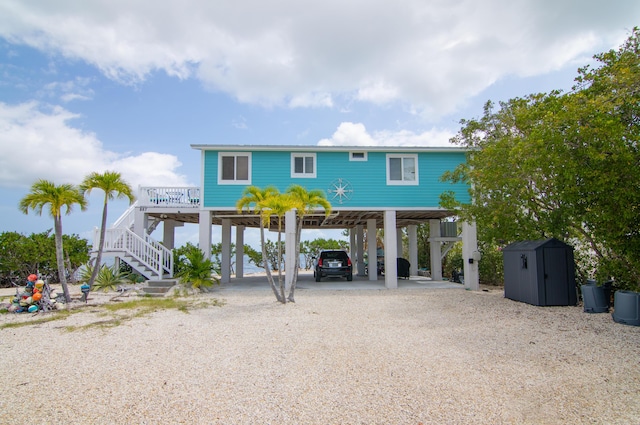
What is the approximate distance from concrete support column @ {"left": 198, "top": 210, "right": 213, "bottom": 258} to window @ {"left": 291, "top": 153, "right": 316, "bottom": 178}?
386 centimetres

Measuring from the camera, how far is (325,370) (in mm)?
5023

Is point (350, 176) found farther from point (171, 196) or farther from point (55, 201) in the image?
point (55, 201)

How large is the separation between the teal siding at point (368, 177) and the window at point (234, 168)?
31cm

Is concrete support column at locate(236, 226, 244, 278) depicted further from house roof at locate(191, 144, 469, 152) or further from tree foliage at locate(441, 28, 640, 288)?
tree foliage at locate(441, 28, 640, 288)

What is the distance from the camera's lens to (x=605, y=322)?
8211 mm

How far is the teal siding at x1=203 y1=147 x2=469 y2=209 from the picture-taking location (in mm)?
15312

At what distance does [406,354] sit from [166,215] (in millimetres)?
14646

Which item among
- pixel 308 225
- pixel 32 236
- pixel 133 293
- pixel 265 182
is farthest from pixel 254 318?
pixel 308 225

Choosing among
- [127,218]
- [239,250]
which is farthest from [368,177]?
[127,218]

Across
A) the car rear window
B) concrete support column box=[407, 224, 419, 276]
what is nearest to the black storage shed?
the car rear window

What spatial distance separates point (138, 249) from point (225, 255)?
4.67 meters

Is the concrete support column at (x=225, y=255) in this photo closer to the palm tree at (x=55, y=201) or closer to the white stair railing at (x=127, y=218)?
the white stair railing at (x=127, y=218)

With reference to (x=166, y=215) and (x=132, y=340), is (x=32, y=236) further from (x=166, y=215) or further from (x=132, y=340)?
(x=132, y=340)


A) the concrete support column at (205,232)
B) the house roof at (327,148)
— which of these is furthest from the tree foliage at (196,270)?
the house roof at (327,148)
